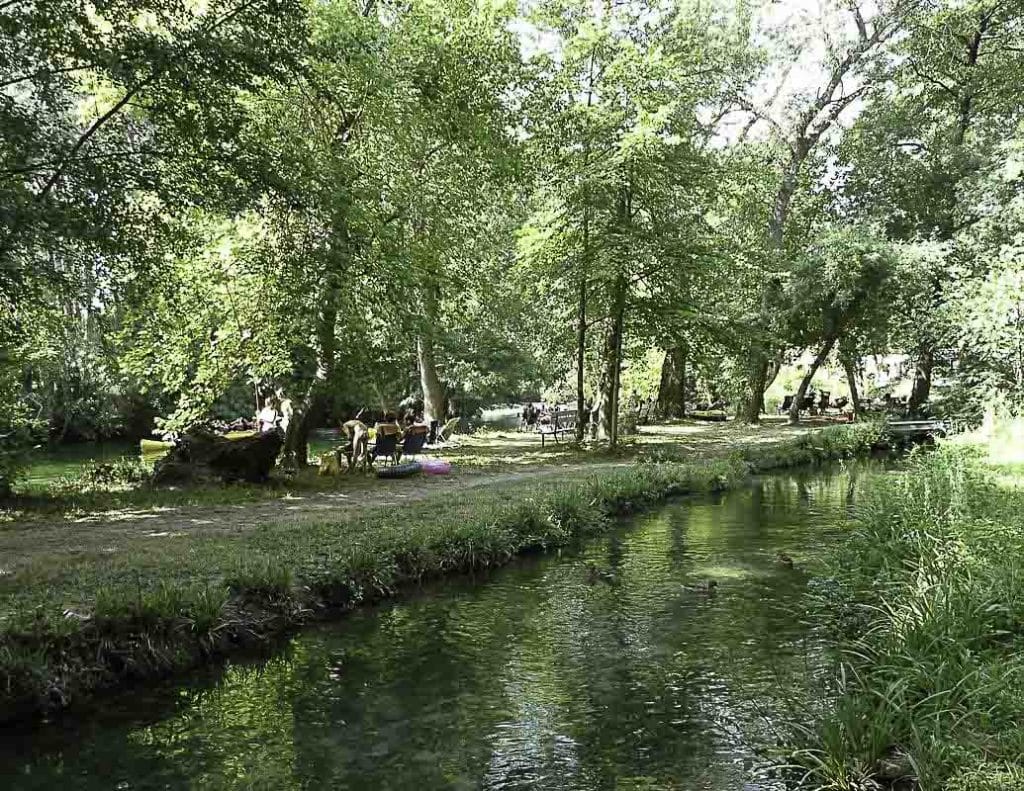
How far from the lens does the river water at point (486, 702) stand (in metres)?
5.47

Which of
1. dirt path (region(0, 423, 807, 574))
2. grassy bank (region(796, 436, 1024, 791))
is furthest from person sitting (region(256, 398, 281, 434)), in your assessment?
grassy bank (region(796, 436, 1024, 791))

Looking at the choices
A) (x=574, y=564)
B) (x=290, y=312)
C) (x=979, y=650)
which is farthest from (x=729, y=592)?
(x=290, y=312)

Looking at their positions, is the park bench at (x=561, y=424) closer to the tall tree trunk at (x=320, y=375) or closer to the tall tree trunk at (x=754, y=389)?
the tall tree trunk at (x=754, y=389)

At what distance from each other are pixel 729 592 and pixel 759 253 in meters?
18.5

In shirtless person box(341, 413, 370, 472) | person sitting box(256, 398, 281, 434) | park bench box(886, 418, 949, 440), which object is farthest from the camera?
park bench box(886, 418, 949, 440)

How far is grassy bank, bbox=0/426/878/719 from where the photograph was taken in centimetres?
648

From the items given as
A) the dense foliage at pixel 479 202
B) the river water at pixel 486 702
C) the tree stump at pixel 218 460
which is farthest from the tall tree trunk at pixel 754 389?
the river water at pixel 486 702

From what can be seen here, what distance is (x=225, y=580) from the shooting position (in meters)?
7.96

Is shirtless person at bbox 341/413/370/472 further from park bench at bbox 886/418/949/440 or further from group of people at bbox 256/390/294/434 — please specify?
park bench at bbox 886/418/949/440

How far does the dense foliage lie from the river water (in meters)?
5.35

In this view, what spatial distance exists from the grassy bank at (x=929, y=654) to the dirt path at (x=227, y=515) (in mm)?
6893

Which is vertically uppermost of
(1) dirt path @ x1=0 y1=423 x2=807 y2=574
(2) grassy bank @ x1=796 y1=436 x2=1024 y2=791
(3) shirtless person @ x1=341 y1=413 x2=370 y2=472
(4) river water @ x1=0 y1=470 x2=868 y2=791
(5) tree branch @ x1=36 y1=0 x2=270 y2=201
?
(5) tree branch @ x1=36 y1=0 x2=270 y2=201

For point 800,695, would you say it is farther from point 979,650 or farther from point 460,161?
point 460,161

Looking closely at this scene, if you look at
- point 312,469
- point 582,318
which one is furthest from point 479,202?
point 312,469
